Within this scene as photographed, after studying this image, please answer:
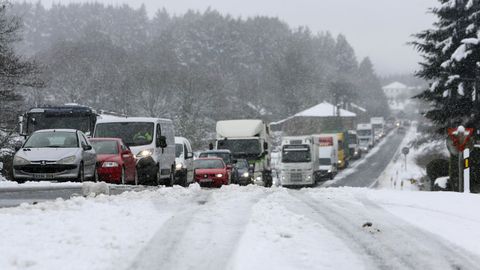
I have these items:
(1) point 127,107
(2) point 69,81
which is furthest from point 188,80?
(2) point 69,81

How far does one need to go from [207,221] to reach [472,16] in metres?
33.4

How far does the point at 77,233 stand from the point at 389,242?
367 cm

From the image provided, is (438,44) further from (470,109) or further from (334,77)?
(334,77)

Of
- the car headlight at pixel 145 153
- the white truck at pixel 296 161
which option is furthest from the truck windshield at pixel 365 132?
the car headlight at pixel 145 153

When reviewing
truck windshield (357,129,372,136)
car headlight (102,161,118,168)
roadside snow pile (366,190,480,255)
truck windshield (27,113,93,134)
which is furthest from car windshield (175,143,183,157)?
truck windshield (357,129,372,136)

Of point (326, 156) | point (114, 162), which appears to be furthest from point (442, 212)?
point (326, 156)

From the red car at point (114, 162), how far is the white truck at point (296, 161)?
2720 centimetres

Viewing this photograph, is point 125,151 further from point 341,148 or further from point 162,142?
point 341,148

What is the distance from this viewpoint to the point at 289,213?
1049 cm

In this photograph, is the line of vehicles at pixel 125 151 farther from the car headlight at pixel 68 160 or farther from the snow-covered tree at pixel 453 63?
the snow-covered tree at pixel 453 63

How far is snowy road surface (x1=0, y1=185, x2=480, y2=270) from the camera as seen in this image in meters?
6.68

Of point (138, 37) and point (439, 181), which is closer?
point (439, 181)

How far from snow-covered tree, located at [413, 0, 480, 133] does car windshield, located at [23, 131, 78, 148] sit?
25553 mm

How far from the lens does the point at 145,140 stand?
22.8 meters
